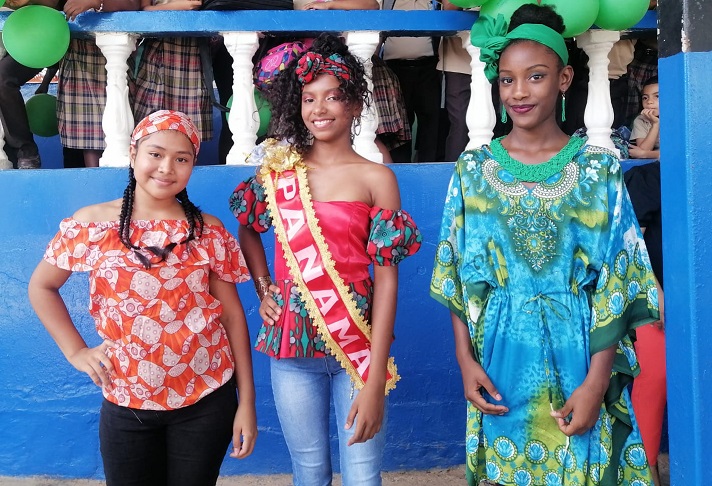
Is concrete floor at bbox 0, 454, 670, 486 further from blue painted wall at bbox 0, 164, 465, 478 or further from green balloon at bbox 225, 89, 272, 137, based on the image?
green balloon at bbox 225, 89, 272, 137

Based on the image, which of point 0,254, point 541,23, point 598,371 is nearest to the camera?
point 598,371

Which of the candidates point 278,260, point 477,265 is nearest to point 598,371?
point 477,265

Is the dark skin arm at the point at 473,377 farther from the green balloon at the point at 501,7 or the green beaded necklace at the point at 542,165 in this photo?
the green balloon at the point at 501,7

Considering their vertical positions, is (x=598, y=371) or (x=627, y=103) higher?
(x=627, y=103)

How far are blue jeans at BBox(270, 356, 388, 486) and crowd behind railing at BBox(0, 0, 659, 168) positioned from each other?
1.16 metres

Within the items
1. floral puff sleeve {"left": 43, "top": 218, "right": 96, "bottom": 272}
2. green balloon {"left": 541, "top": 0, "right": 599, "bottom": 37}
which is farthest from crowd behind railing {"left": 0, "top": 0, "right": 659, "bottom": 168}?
floral puff sleeve {"left": 43, "top": 218, "right": 96, "bottom": 272}

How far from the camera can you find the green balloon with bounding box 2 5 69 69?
2.98m

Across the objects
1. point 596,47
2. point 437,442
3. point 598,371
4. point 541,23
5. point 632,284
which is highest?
point 596,47

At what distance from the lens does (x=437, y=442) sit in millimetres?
3475

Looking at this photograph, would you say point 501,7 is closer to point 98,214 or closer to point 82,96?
point 98,214

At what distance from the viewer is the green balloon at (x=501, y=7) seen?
2918mm

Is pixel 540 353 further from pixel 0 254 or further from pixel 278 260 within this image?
pixel 0 254

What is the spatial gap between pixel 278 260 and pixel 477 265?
0.59 m

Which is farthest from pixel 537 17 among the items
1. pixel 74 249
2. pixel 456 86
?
pixel 456 86
